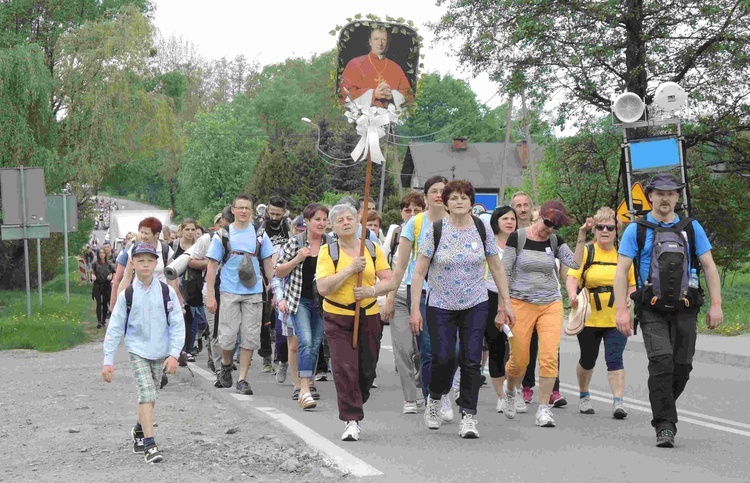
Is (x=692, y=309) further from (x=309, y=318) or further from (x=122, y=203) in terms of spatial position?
(x=122, y=203)

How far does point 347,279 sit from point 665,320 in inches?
87.4

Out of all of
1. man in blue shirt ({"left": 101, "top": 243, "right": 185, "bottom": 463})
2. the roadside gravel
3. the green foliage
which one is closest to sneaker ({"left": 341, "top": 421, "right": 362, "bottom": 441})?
the roadside gravel

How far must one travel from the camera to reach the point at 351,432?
7.96 meters

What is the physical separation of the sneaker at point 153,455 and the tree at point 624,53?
17.5m

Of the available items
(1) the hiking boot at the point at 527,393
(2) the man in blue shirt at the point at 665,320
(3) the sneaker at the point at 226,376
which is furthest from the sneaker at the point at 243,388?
A: (2) the man in blue shirt at the point at 665,320

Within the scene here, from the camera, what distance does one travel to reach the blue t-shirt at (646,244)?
7727mm

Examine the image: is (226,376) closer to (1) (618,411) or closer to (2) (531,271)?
(2) (531,271)

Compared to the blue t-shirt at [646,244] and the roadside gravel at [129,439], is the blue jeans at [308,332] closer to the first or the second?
the roadside gravel at [129,439]

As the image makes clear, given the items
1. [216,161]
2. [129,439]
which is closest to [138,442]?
[129,439]

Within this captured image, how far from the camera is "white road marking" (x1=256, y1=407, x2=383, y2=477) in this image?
6.74 m

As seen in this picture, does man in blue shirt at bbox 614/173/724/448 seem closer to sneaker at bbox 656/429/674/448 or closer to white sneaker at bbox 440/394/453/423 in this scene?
sneaker at bbox 656/429/674/448

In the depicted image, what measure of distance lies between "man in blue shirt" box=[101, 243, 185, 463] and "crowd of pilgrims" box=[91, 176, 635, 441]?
1.15 metres

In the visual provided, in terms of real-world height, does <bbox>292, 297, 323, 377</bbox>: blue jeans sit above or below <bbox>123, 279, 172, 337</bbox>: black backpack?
below

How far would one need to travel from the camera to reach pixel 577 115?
26.0 m
